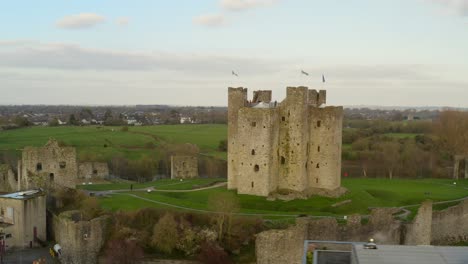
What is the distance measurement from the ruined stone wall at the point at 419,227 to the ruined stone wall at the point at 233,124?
1454 cm

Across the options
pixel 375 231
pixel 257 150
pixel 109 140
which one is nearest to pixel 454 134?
pixel 257 150

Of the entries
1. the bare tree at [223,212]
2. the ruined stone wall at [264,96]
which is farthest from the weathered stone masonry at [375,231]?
the ruined stone wall at [264,96]

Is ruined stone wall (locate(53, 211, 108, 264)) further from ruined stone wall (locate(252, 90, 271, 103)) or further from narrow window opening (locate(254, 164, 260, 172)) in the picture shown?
ruined stone wall (locate(252, 90, 271, 103))

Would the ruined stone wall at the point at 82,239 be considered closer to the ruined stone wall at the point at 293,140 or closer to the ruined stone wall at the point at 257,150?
the ruined stone wall at the point at 257,150

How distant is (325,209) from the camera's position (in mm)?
38219

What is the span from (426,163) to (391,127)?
4799cm

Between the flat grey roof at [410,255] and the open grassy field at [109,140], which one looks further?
the open grassy field at [109,140]

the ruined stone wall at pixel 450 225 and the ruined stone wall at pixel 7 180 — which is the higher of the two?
the ruined stone wall at pixel 7 180

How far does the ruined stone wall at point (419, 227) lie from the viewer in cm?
3488

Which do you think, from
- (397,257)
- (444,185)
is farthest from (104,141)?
(397,257)

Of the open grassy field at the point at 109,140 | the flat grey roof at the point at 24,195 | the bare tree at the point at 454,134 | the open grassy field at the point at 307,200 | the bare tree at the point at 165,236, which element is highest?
the bare tree at the point at 454,134

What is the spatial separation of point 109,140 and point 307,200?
57025mm

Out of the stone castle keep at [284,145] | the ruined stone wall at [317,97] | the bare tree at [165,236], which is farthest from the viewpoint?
the ruined stone wall at [317,97]

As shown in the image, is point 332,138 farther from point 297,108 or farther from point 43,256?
point 43,256
